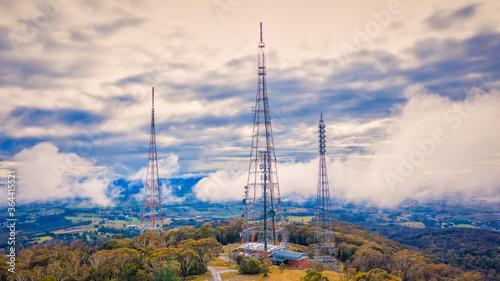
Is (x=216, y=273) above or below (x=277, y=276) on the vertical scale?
below

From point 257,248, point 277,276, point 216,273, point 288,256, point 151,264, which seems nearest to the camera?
point 151,264

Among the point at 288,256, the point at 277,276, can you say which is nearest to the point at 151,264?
the point at 277,276

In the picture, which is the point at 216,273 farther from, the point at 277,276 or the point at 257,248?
the point at 257,248

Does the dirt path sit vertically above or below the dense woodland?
below

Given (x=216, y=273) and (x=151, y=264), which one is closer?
(x=151, y=264)

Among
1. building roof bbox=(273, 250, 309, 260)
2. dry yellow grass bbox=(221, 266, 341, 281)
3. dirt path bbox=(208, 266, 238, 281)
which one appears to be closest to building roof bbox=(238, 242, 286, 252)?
building roof bbox=(273, 250, 309, 260)

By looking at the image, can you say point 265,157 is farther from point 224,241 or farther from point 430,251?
point 430,251

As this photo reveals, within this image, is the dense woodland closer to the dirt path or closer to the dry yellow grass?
the dirt path

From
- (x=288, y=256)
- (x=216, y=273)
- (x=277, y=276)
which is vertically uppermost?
(x=288, y=256)

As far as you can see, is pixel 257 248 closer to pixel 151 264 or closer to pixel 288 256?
pixel 288 256

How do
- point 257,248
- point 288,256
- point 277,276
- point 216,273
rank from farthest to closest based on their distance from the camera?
point 257,248 → point 288,256 → point 216,273 → point 277,276

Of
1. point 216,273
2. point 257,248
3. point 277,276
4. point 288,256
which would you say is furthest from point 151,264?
point 288,256
